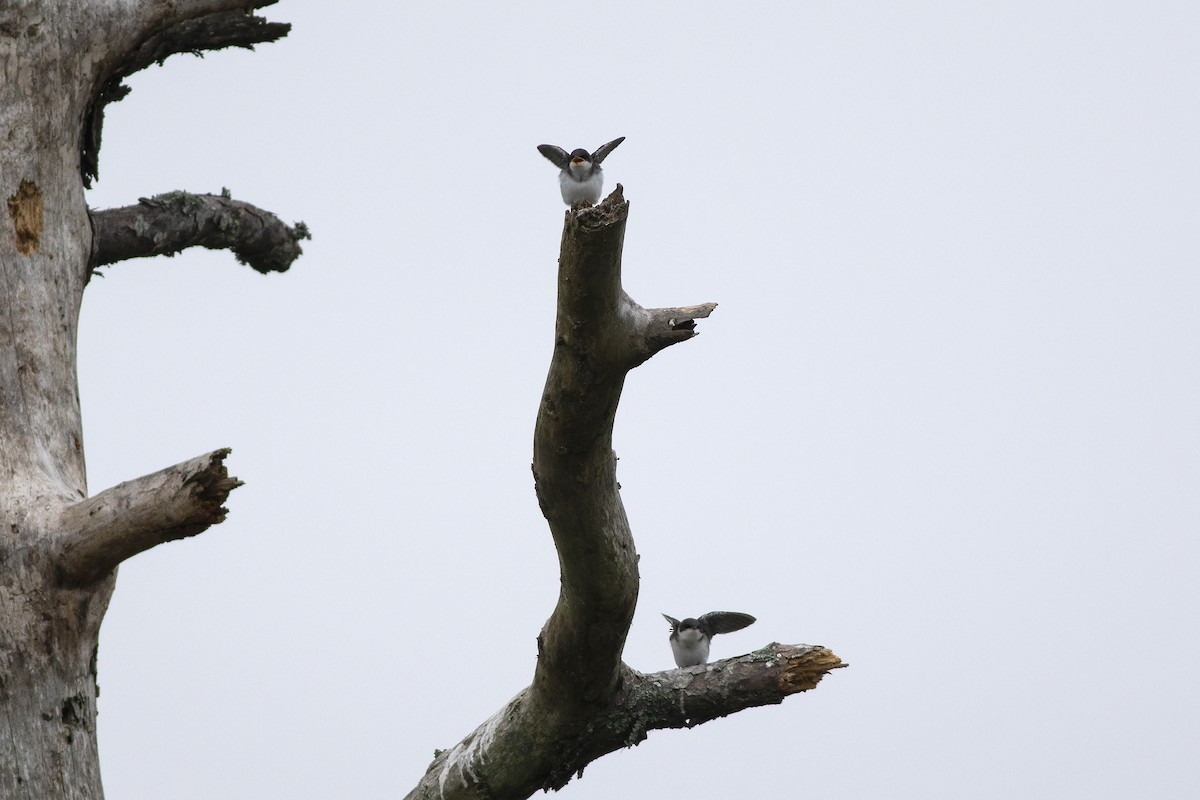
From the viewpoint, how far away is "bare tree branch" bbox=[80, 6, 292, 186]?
15.9 ft

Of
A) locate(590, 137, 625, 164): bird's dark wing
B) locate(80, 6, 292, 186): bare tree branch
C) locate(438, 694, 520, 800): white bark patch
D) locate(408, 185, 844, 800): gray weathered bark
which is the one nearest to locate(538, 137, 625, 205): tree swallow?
locate(590, 137, 625, 164): bird's dark wing

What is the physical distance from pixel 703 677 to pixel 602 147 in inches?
112

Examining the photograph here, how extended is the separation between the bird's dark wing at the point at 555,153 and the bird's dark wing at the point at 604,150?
223 millimetres

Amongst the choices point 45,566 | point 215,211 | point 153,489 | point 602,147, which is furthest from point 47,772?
point 602,147

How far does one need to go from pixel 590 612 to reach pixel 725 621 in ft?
6.57

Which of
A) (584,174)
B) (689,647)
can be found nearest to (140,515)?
(584,174)

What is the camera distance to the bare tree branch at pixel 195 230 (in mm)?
5172

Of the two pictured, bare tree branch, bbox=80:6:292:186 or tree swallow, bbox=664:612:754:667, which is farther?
tree swallow, bbox=664:612:754:667

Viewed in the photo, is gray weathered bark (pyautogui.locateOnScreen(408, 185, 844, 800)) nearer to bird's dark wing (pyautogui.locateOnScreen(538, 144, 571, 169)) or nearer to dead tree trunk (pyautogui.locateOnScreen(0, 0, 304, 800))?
dead tree trunk (pyautogui.locateOnScreen(0, 0, 304, 800))

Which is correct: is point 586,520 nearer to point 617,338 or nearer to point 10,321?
point 617,338

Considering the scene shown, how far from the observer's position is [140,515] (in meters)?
3.47

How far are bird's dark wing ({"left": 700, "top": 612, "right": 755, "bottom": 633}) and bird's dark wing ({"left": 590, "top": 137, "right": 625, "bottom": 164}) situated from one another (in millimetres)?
2398

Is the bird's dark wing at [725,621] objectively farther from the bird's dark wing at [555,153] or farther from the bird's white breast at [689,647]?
the bird's dark wing at [555,153]

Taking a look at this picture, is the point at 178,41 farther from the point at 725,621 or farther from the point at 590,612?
the point at 725,621
